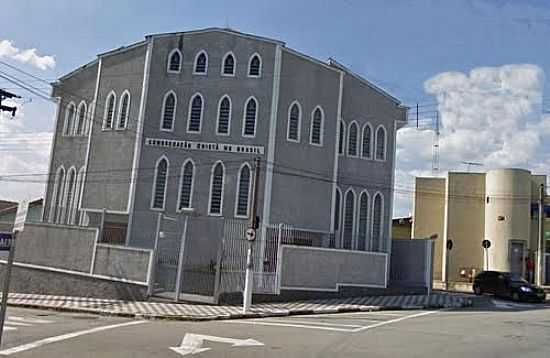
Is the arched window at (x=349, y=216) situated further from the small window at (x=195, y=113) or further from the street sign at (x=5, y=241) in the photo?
the street sign at (x=5, y=241)

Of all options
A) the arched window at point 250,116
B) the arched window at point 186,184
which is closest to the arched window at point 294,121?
the arched window at point 250,116

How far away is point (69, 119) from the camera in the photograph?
93.2 feet

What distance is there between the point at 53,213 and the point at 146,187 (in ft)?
21.4

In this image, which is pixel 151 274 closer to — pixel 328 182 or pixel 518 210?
pixel 328 182

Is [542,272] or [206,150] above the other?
[206,150]

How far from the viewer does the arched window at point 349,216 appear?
88.3 feet

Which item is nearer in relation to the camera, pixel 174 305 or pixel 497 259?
pixel 174 305

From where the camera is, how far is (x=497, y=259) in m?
34.6

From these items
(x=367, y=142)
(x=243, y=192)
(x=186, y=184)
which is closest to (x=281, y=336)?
(x=243, y=192)

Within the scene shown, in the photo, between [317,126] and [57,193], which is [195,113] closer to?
[317,126]

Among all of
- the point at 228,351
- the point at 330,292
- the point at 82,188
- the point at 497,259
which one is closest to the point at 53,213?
the point at 82,188

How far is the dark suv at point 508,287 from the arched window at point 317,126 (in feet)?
38.6

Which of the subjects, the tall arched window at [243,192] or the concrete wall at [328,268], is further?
the tall arched window at [243,192]

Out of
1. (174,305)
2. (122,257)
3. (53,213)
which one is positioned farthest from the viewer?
(53,213)
